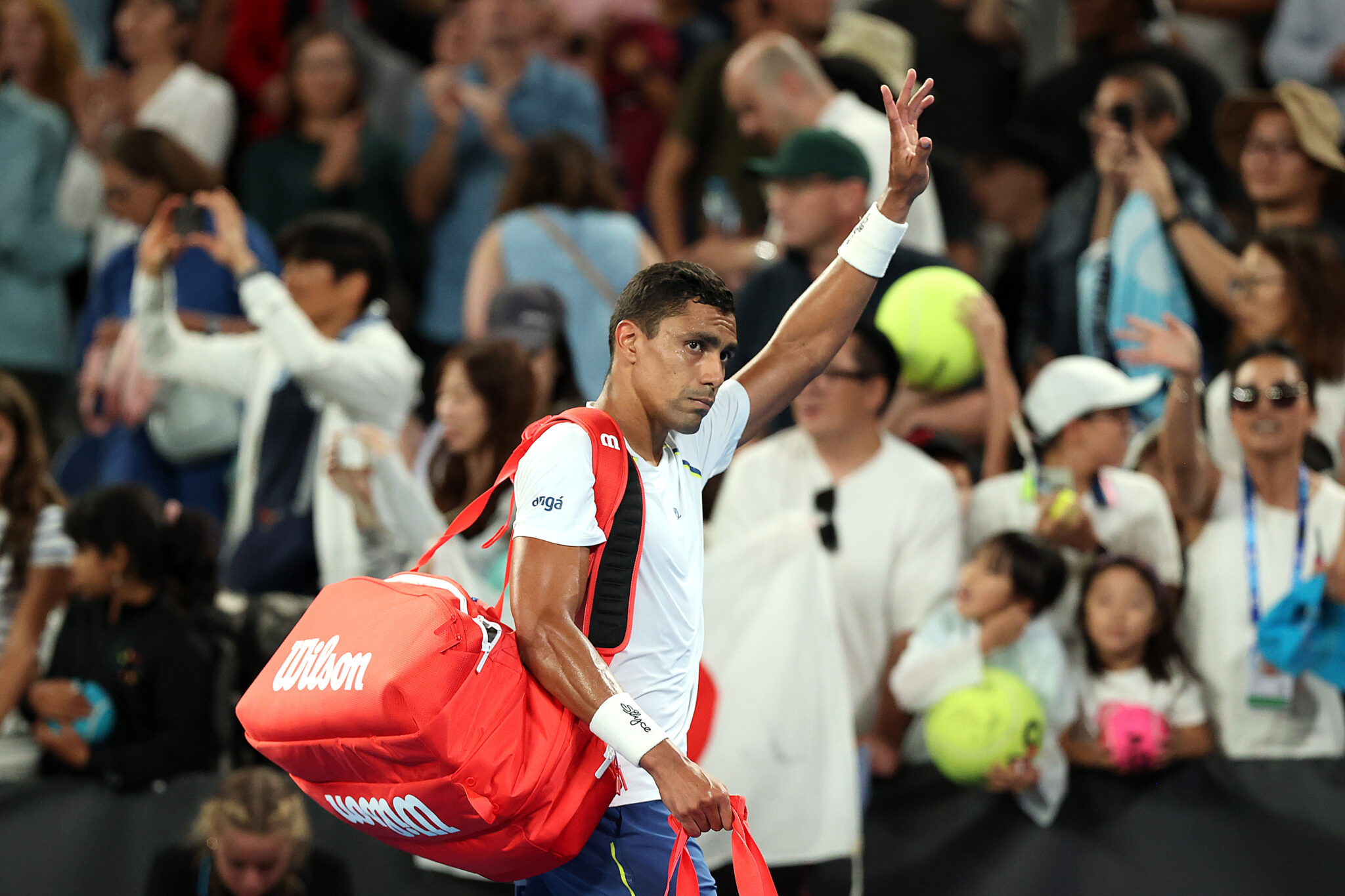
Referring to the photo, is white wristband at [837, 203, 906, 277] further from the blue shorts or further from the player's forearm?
the blue shorts

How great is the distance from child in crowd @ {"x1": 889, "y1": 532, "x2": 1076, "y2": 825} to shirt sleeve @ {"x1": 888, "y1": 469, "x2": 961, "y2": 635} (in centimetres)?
14

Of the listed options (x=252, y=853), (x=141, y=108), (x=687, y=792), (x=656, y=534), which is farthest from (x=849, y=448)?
(x=141, y=108)

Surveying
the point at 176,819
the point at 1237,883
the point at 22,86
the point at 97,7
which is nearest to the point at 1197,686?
the point at 1237,883

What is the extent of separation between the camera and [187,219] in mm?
6023

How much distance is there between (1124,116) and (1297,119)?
2.29 ft

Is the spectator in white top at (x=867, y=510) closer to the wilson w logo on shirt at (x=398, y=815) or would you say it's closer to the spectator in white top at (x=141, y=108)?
the wilson w logo on shirt at (x=398, y=815)

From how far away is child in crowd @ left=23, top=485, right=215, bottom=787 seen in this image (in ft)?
16.9

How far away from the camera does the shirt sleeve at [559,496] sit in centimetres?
296

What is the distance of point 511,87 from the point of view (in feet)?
25.4

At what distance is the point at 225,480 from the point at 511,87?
91.6 inches

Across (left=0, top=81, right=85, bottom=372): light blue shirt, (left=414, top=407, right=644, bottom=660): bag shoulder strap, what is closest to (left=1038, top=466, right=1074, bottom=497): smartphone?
(left=414, top=407, right=644, bottom=660): bag shoulder strap

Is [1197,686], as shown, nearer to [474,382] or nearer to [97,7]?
[474,382]

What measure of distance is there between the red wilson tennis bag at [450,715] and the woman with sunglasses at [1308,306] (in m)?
3.32

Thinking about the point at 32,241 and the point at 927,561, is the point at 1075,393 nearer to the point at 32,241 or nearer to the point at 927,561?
the point at 927,561
